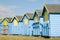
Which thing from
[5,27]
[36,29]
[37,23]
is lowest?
[36,29]

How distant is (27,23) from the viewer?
152ft

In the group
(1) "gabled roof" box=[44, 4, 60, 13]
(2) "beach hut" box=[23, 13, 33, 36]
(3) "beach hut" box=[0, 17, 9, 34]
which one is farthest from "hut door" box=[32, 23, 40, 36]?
(3) "beach hut" box=[0, 17, 9, 34]

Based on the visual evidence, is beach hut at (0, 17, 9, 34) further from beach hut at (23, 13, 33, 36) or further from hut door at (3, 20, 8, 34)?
beach hut at (23, 13, 33, 36)

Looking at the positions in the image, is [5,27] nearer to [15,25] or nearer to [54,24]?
[15,25]

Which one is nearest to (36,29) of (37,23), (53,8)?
(37,23)

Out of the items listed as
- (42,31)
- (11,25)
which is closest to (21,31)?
(11,25)

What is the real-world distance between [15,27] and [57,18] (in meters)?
22.3

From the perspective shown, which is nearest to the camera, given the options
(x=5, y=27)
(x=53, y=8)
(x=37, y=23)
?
(x=53, y=8)

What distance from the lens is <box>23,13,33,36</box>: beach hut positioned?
44791 millimetres

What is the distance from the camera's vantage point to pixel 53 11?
31.8 m

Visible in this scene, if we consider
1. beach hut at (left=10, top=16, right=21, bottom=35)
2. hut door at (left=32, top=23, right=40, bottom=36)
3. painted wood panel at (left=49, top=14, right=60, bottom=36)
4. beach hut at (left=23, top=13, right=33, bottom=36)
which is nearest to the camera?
painted wood panel at (left=49, top=14, right=60, bottom=36)

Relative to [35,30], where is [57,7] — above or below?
above

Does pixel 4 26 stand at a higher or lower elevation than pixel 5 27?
higher

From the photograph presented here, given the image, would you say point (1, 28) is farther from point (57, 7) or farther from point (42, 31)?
point (57, 7)
